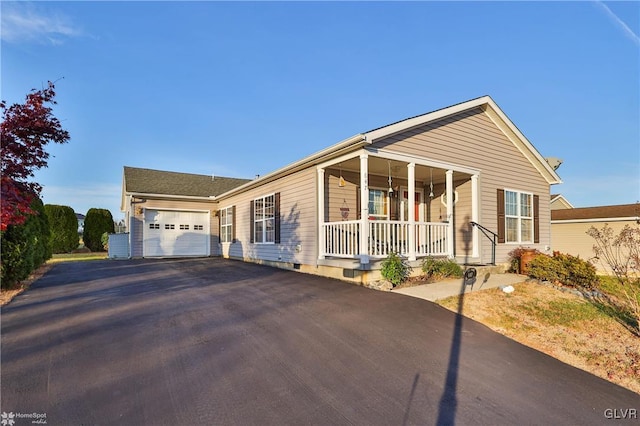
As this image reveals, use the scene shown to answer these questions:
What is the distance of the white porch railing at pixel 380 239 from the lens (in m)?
7.65

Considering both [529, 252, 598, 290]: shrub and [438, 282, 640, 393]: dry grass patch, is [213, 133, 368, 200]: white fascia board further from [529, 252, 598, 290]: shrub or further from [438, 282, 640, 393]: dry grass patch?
[529, 252, 598, 290]: shrub

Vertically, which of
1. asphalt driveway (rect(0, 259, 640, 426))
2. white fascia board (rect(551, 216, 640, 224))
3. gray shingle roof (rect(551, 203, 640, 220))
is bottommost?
asphalt driveway (rect(0, 259, 640, 426))

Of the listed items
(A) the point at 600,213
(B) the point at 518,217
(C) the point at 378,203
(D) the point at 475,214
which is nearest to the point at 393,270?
(C) the point at 378,203

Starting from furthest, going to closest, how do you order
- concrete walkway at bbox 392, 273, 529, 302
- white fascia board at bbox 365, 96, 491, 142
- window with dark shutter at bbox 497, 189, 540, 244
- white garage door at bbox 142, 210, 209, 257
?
white garage door at bbox 142, 210, 209, 257 < window with dark shutter at bbox 497, 189, 540, 244 < white fascia board at bbox 365, 96, 491, 142 < concrete walkway at bbox 392, 273, 529, 302

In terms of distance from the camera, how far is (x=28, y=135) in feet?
18.7

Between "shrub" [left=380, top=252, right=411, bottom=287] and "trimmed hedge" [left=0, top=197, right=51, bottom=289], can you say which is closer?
"trimmed hedge" [left=0, top=197, right=51, bottom=289]

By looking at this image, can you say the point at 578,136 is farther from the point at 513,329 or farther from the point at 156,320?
the point at 156,320

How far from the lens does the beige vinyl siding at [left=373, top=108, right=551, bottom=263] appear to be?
8555mm

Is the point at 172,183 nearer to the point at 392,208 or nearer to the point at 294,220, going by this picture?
the point at 294,220

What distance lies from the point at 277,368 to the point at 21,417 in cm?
196

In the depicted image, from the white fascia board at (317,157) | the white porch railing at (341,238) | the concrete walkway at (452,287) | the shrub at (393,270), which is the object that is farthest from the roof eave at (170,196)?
the concrete walkway at (452,287)

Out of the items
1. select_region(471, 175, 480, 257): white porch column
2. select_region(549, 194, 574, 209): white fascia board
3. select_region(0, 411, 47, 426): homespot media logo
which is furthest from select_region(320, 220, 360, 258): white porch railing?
select_region(549, 194, 574, 209): white fascia board

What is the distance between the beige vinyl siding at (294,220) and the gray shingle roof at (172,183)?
526cm

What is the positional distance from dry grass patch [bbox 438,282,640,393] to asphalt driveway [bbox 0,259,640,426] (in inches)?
12.1
